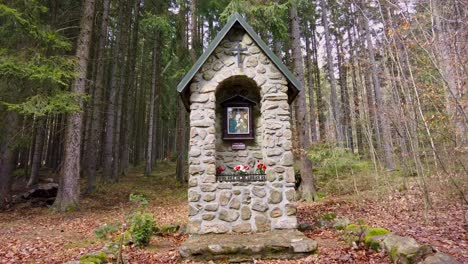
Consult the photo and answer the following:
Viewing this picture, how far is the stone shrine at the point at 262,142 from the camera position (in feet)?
17.7

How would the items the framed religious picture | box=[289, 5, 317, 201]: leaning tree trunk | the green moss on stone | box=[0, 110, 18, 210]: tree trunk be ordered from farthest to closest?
box=[289, 5, 317, 201]: leaning tree trunk, box=[0, 110, 18, 210]: tree trunk, the framed religious picture, the green moss on stone

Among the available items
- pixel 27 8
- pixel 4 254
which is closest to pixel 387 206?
pixel 4 254

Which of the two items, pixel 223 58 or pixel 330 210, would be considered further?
pixel 330 210

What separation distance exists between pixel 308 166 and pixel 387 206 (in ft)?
9.12

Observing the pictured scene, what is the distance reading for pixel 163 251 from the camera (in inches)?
199

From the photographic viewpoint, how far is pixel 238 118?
680 cm

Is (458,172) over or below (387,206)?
over

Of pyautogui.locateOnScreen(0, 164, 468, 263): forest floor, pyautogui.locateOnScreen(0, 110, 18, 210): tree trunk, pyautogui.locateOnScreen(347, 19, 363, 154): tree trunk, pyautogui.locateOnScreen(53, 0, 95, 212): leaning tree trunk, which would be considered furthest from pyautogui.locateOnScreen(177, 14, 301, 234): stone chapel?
pyautogui.locateOnScreen(0, 110, 18, 210): tree trunk

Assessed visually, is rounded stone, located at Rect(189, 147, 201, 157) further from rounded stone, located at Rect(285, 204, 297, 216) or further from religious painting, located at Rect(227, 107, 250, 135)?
rounded stone, located at Rect(285, 204, 297, 216)

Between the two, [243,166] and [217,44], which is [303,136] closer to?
[243,166]

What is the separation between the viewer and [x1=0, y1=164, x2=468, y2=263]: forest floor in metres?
4.39

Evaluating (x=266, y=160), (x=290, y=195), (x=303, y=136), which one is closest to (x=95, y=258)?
(x=266, y=160)

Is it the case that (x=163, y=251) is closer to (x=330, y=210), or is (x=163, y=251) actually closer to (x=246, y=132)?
(x=246, y=132)

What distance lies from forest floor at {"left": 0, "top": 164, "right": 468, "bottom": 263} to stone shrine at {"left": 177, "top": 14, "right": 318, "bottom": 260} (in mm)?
951
